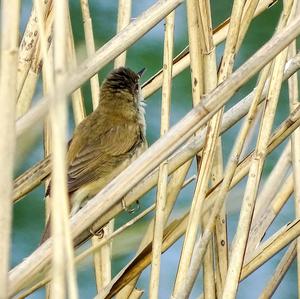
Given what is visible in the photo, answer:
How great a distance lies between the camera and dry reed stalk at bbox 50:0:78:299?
5.77 feet

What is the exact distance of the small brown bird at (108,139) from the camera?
11.6 ft

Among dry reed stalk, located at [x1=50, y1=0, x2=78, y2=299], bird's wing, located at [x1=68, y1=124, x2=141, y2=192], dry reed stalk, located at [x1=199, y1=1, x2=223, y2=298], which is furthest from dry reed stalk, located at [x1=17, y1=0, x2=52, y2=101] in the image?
dry reed stalk, located at [x1=50, y1=0, x2=78, y2=299]

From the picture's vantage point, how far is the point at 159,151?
2135 millimetres

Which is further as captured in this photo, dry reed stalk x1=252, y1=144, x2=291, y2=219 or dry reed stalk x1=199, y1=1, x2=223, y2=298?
dry reed stalk x1=252, y1=144, x2=291, y2=219

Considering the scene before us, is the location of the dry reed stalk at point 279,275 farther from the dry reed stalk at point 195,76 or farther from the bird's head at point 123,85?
the bird's head at point 123,85

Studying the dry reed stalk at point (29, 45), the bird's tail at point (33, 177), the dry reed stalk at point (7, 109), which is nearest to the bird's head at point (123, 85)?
the dry reed stalk at point (29, 45)

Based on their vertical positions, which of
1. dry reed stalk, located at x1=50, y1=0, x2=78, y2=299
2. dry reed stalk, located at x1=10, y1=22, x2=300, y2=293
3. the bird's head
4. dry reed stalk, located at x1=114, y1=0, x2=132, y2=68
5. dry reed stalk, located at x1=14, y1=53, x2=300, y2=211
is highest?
the bird's head

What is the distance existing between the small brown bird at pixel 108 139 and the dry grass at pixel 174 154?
37 cm

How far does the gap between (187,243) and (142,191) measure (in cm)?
36

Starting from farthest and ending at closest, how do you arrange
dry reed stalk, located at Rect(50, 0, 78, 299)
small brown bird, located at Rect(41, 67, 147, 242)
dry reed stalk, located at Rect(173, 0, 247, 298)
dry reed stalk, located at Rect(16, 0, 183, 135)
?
small brown bird, located at Rect(41, 67, 147, 242)
dry reed stalk, located at Rect(173, 0, 247, 298)
dry reed stalk, located at Rect(16, 0, 183, 135)
dry reed stalk, located at Rect(50, 0, 78, 299)

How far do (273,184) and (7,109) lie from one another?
53.7 inches

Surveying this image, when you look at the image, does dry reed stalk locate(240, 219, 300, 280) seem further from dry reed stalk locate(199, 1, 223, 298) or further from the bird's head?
the bird's head

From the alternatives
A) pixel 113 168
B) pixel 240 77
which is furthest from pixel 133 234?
pixel 240 77

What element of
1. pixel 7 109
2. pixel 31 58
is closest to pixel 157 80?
pixel 31 58
